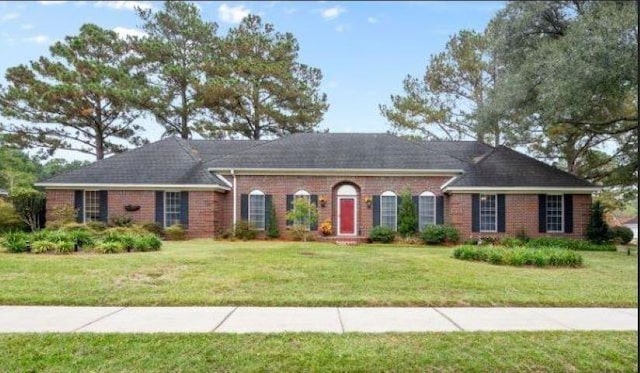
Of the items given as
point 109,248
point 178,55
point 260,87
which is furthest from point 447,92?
point 109,248

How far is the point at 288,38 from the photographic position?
109 ft

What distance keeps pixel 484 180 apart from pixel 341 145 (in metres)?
6.74

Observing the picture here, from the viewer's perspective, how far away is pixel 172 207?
20.1 m

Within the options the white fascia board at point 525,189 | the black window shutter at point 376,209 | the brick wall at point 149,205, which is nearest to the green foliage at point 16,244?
the brick wall at point 149,205

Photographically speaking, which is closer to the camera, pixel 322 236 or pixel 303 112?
pixel 322 236

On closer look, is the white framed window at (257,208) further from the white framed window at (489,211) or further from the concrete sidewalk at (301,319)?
the concrete sidewalk at (301,319)

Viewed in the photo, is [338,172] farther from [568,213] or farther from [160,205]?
[568,213]

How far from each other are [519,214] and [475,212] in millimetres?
1854

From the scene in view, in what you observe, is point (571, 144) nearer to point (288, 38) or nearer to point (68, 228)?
point (288, 38)

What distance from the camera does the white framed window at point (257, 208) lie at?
67.5 ft

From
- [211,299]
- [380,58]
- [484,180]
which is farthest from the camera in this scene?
[484,180]

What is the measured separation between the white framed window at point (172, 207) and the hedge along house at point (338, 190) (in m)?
0.04

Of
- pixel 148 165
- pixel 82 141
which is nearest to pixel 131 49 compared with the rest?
pixel 82 141

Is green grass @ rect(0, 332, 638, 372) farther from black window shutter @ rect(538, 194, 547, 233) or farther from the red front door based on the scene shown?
the red front door
